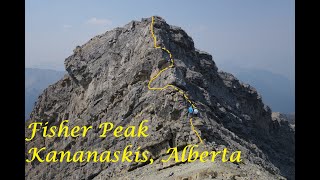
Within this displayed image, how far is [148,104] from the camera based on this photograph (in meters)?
33.5

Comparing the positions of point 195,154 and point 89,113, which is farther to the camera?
point 89,113

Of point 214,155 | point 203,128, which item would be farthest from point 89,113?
point 214,155

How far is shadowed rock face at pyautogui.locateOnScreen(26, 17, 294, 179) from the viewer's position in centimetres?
3031

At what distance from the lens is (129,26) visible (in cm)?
4688

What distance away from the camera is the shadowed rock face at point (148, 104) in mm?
30312

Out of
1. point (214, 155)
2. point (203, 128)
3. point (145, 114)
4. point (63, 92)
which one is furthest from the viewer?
point (63, 92)

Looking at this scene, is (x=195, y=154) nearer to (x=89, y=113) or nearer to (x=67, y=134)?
(x=89, y=113)

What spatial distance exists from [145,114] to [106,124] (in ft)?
24.0

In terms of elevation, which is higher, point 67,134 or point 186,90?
point 186,90

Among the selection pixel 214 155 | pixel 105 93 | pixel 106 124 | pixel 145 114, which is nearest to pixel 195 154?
pixel 214 155
